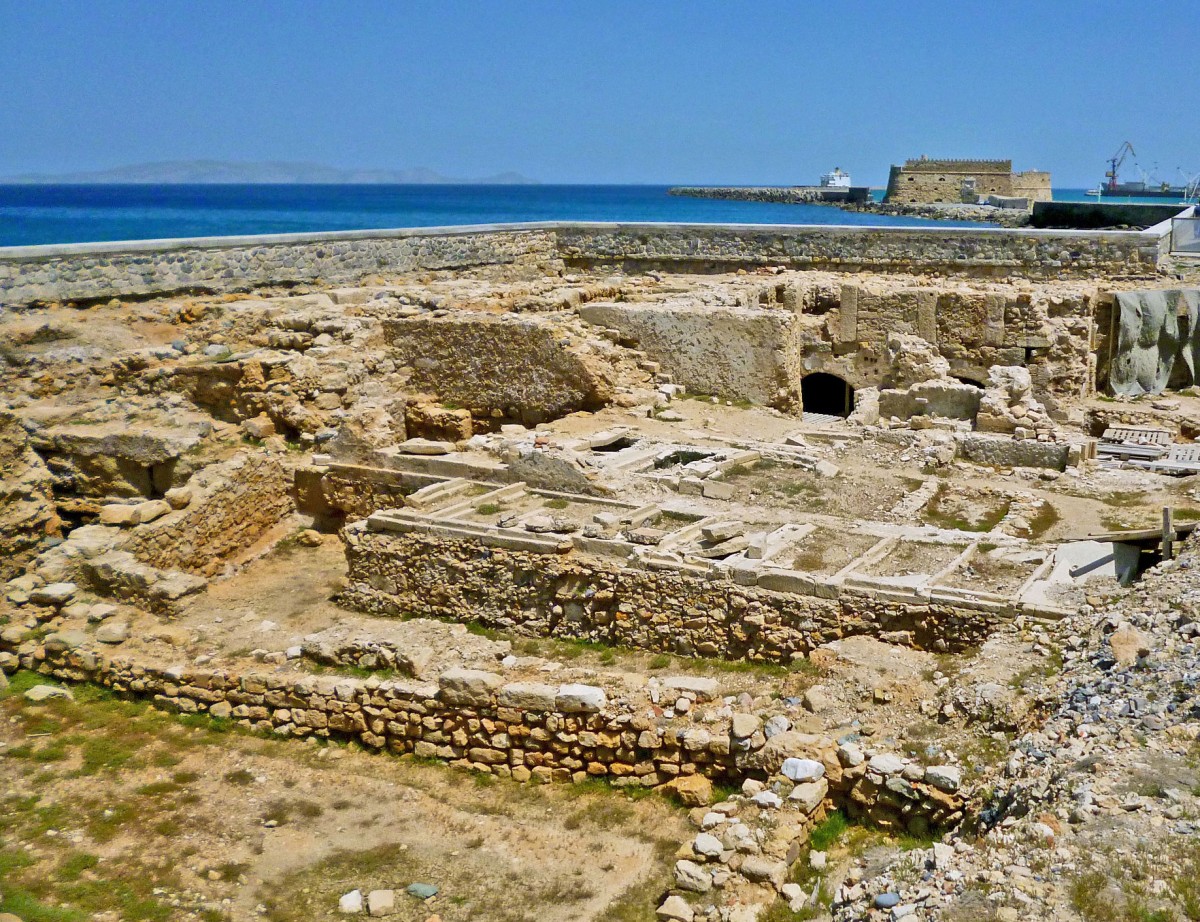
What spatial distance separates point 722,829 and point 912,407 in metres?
9.98

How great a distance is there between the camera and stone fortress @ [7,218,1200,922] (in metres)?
8.18

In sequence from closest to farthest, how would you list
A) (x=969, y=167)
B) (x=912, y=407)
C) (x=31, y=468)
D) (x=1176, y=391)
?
(x=31, y=468) → (x=912, y=407) → (x=1176, y=391) → (x=969, y=167)

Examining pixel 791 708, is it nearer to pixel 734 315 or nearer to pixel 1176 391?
pixel 734 315

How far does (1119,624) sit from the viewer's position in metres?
7.52

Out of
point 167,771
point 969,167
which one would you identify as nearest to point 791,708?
point 167,771

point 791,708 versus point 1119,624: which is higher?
point 1119,624

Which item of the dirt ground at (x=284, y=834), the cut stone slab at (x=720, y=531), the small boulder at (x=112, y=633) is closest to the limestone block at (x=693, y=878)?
the dirt ground at (x=284, y=834)

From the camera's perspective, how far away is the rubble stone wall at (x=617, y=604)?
902cm

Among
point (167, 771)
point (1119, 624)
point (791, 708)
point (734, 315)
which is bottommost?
point (167, 771)

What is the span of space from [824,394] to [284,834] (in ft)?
47.7

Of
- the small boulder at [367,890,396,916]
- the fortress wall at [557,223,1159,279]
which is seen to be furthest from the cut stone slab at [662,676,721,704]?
the fortress wall at [557,223,1159,279]

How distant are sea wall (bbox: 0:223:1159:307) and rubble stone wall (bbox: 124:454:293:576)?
4798 mm

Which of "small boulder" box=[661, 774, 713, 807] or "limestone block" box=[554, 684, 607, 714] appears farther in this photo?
"limestone block" box=[554, 684, 607, 714]

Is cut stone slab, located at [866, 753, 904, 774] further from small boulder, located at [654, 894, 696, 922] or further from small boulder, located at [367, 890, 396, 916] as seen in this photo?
small boulder, located at [367, 890, 396, 916]
